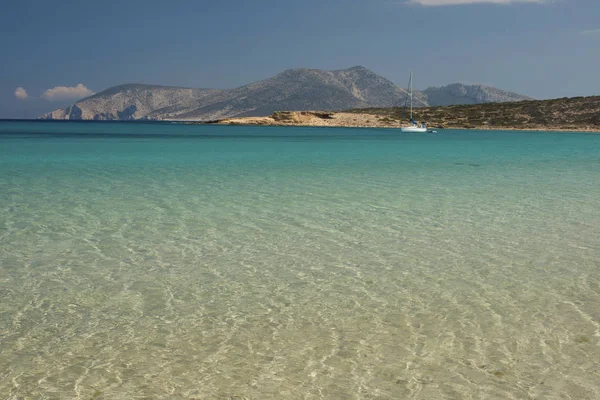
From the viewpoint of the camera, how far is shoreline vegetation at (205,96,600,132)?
13850 centimetres

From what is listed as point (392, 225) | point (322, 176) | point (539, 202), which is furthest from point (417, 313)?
point (322, 176)

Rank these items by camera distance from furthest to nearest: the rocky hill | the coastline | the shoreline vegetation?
the coastline → the shoreline vegetation → the rocky hill

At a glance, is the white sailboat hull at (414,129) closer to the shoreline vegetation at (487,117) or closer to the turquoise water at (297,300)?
the shoreline vegetation at (487,117)

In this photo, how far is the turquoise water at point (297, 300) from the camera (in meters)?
5.44

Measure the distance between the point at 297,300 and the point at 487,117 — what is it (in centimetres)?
15875

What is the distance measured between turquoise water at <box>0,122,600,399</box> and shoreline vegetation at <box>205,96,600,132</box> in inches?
5176

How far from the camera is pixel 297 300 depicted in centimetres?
782

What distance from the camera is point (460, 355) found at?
598 cm

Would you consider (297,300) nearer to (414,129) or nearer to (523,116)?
(414,129)

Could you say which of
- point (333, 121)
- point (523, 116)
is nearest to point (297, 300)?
point (523, 116)

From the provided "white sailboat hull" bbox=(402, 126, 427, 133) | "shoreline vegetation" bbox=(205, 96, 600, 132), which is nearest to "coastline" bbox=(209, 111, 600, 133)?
"shoreline vegetation" bbox=(205, 96, 600, 132)

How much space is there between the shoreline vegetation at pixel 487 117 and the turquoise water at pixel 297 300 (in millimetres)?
131473

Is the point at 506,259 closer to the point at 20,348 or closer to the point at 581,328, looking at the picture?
the point at 581,328

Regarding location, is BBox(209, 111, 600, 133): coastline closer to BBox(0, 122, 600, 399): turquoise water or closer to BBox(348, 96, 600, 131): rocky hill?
BBox(348, 96, 600, 131): rocky hill
